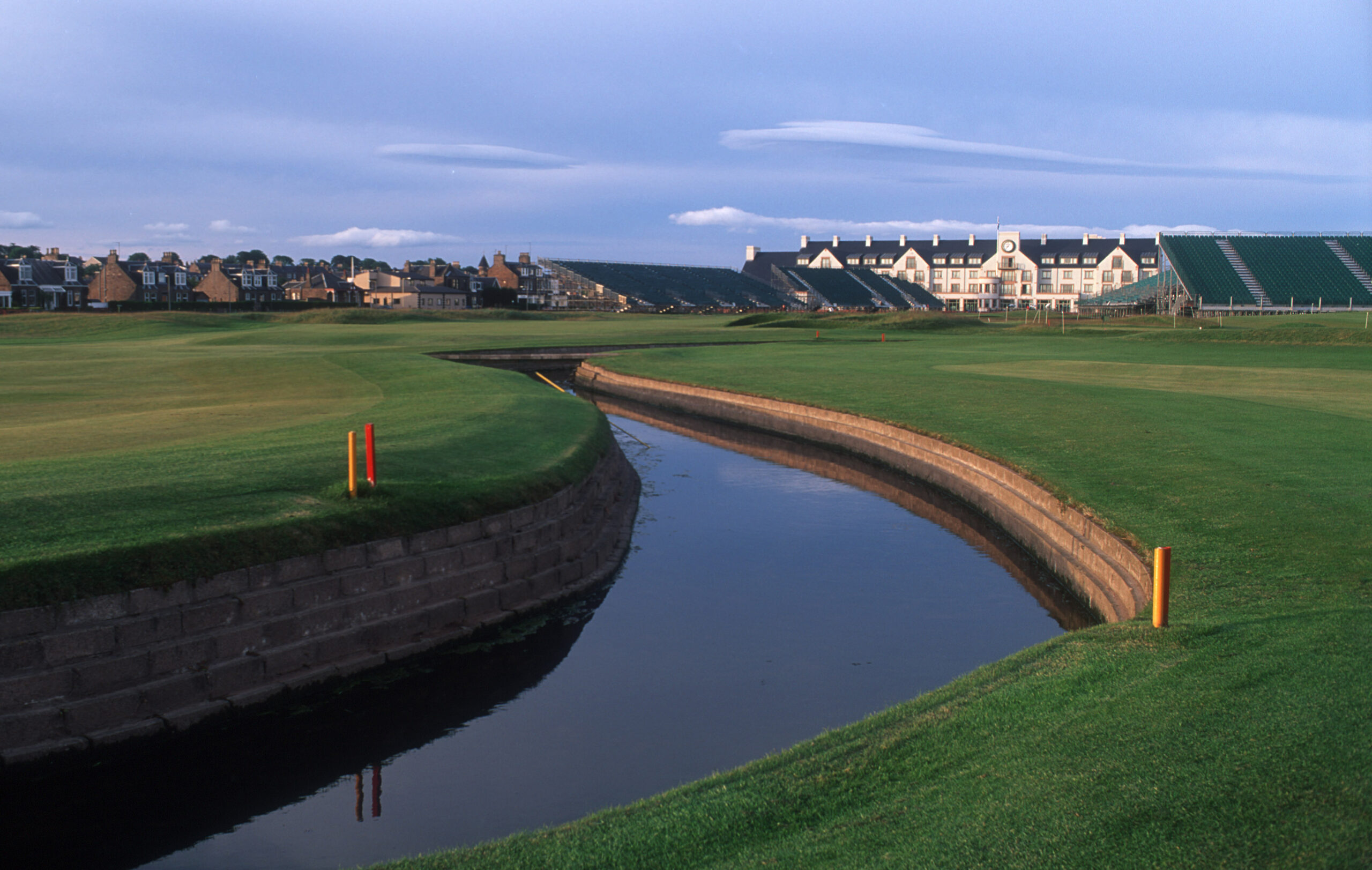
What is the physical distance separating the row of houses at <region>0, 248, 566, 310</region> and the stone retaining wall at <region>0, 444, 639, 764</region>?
97217 mm

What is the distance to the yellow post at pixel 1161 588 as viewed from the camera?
8164mm

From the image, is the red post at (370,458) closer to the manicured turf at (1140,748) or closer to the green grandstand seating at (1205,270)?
the manicured turf at (1140,748)

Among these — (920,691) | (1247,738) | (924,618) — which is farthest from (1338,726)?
(924,618)

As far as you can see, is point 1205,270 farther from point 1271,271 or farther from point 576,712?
point 576,712

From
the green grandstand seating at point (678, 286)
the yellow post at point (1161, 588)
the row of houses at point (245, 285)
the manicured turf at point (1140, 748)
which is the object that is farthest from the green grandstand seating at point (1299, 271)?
the yellow post at point (1161, 588)

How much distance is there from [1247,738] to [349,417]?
1753cm

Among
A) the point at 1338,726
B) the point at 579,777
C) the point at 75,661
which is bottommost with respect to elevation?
the point at 579,777

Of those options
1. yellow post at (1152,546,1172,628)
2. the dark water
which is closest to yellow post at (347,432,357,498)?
the dark water

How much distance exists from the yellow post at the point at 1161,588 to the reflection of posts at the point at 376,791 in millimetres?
6680

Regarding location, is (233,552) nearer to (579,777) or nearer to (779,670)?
(579,777)

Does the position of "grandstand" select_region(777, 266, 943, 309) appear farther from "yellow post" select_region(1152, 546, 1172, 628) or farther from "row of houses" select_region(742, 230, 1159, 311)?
"yellow post" select_region(1152, 546, 1172, 628)

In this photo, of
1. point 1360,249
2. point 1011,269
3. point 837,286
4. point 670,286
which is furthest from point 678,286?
point 1360,249

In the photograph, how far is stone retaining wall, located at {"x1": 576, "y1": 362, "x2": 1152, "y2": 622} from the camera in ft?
39.8

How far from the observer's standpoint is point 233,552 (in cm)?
1018
